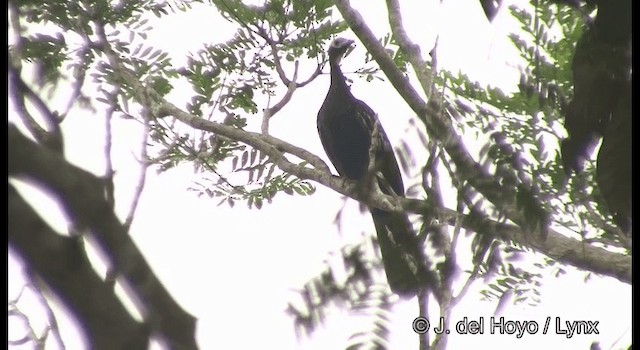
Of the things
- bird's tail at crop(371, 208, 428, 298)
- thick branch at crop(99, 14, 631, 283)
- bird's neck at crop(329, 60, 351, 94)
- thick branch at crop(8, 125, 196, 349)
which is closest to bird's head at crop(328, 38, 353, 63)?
bird's neck at crop(329, 60, 351, 94)

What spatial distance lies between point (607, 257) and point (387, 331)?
0.79 m

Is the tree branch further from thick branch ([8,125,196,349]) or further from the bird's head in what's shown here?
thick branch ([8,125,196,349])

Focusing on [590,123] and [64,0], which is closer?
[590,123]

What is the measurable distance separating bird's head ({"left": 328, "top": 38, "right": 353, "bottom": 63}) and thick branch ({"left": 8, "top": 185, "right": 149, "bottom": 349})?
127 inches

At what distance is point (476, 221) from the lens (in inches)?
44.2

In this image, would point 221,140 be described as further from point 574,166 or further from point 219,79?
point 574,166

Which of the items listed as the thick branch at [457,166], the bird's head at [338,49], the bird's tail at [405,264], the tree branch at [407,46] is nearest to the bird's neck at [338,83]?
the bird's head at [338,49]

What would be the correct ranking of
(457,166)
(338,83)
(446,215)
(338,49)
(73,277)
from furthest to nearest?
1. (338,83)
2. (338,49)
3. (446,215)
4. (457,166)
5. (73,277)

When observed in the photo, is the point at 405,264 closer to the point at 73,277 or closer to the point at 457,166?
the point at 457,166

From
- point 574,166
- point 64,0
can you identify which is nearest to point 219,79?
point 64,0

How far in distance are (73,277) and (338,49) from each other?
3.32 meters

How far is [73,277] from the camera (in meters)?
0.52

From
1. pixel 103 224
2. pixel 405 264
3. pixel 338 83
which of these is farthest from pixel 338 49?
pixel 103 224

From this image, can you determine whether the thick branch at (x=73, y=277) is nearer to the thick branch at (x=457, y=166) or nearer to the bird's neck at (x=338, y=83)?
the thick branch at (x=457, y=166)
